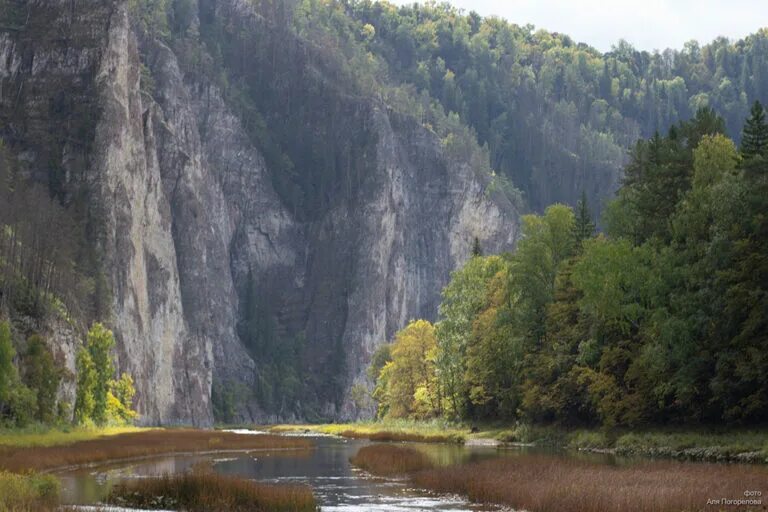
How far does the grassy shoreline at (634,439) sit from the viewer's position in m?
53.7

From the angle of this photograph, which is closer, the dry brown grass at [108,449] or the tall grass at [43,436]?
the dry brown grass at [108,449]

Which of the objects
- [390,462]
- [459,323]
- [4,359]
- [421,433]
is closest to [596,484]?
[390,462]

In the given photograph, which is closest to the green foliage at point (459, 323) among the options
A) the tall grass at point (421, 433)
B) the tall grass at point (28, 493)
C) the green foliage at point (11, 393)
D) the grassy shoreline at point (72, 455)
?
the tall grass at point (421, 433)

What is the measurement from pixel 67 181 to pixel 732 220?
122 m

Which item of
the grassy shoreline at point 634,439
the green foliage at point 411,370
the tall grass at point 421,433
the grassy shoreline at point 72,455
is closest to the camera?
the grassy shoreline at point 72,455

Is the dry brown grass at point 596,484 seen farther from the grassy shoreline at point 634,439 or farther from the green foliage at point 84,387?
the green foliage at point 84,387

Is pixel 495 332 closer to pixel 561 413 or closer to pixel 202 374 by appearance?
pixel 561 413

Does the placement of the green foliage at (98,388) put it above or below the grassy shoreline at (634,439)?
above

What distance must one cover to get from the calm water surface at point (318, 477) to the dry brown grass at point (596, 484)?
1.31 meters

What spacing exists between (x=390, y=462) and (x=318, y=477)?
5563mm

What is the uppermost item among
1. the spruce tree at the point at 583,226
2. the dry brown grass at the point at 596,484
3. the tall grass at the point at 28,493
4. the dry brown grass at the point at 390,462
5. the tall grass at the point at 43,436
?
the spruce tree at the point at 583,226

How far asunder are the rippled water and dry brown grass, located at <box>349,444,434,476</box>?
852mm

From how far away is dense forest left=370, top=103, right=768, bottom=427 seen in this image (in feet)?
187

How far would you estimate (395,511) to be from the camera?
116ft
